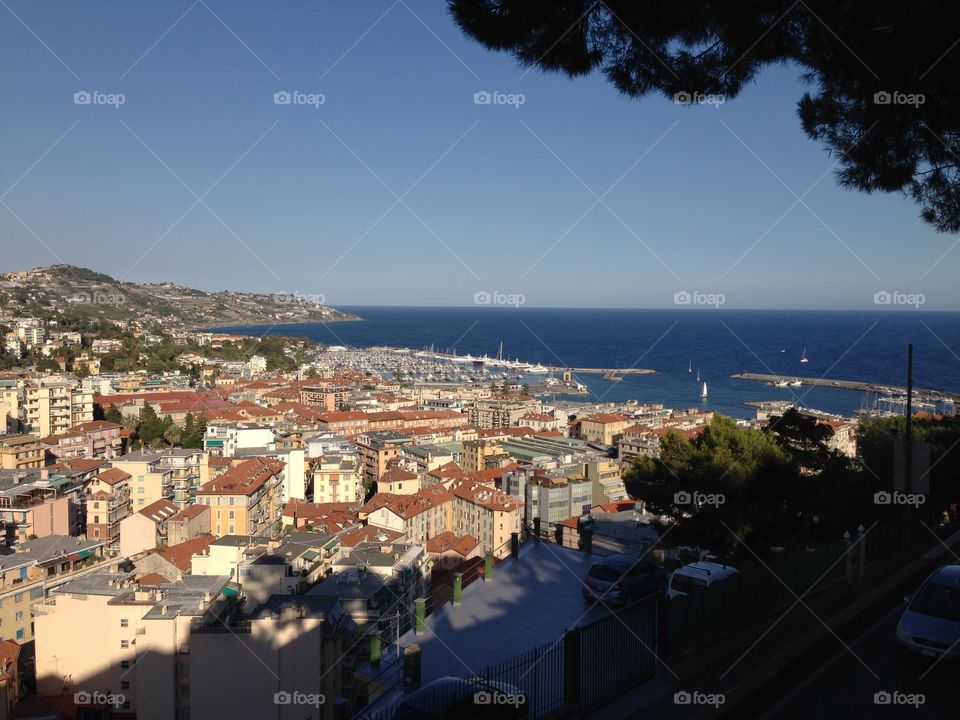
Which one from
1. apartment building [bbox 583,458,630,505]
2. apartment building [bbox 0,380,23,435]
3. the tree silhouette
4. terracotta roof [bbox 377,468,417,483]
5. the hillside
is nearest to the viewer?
the tree silhouette

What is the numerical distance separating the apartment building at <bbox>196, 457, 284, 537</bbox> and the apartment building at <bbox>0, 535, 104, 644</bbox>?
194 centimetres

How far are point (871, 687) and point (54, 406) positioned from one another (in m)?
21.5

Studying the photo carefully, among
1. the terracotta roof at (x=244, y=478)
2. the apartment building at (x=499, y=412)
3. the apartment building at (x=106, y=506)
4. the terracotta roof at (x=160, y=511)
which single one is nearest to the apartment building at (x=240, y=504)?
the terracotta roof at (x=244, y=478)

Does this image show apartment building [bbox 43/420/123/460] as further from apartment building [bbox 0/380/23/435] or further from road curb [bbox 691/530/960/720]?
road curb [bbox 691/530/960/720]

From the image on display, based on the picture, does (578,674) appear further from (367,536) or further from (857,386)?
(857,386)

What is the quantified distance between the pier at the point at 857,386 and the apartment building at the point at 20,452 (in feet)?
89.7

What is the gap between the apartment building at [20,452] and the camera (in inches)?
577

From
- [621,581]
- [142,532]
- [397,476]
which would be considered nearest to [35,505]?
[142,532]

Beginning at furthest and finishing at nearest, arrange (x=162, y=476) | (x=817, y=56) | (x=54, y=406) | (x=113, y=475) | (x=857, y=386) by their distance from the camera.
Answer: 1. (x=857, y=386)
2. (x=54, y=406)
3. (x=162, y=476)
4. (x=113, y=475)
5. (x=817, y=56)

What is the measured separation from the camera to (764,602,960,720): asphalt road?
2195mm

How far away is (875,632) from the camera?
2721 millimetres

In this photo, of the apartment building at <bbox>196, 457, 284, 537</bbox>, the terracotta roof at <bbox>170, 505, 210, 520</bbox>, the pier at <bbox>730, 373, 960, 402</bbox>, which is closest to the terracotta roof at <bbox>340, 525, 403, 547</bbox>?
the apartment building at <bbox>196, 457, 284, 537</bbox>

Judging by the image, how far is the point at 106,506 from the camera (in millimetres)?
13023

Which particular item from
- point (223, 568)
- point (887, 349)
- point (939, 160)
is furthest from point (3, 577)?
point (887, 349)
